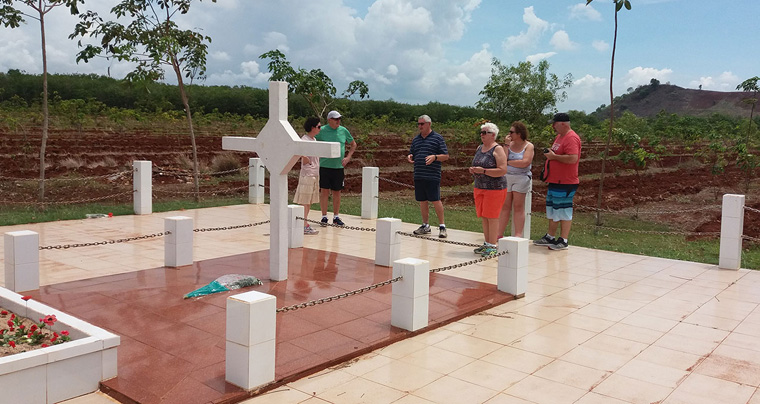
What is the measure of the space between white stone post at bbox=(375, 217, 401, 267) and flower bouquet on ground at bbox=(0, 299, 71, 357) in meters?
3.45

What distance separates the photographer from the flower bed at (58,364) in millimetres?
3271

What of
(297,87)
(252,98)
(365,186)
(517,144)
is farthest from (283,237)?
(252,98)

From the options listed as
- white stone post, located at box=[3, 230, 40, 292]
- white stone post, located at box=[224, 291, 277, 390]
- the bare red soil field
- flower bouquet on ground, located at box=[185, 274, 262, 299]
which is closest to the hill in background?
the bare red soil field

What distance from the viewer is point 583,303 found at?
573cm

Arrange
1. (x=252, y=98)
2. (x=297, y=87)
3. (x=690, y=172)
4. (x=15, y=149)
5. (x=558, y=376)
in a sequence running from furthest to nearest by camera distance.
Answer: (x=252, y=98)
(x=690, y=172)
(x=15, y=149)
(x=297, y=87)
(x=558, y=376)

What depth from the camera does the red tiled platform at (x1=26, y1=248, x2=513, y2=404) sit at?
374 cm

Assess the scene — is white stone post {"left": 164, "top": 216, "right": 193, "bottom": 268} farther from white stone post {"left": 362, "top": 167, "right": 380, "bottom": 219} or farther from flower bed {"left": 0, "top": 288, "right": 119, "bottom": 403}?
white stone post {"left": 362, "top": 167, "right": 380, "bottom": 219}

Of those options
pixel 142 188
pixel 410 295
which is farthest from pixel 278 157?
pixel 142 188

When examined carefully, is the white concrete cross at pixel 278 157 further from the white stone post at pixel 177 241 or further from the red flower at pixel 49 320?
the red flower at pixel 49 320

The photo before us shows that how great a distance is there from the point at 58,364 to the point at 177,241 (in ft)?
10.1

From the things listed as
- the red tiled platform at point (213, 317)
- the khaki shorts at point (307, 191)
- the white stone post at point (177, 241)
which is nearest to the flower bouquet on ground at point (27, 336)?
the red tiled platform at point (213, 317)

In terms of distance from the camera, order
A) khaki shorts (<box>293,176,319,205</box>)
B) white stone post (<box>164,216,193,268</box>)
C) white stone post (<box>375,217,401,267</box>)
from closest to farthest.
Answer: white stone post (<box>164,216,193,268</box>)
white stone post (<box>375,217,401,267</box>)
khaki shorts (<box>293,176,319,205</box>)

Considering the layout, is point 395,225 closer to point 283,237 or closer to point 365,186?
point 283,237

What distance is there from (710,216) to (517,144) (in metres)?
7.16
